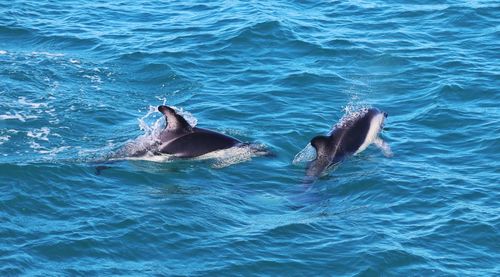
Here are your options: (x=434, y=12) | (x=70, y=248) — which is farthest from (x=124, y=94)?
(x=434, y=12)

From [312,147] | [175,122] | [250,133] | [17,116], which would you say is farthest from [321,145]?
[17,116]

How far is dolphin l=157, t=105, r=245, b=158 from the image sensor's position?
71.8ft

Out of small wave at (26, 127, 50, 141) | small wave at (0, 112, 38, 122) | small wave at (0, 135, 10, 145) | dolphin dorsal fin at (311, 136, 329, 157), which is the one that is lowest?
dolphin dorsal fin at (311, 136, 329, 157)

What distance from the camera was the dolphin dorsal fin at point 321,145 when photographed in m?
21.4

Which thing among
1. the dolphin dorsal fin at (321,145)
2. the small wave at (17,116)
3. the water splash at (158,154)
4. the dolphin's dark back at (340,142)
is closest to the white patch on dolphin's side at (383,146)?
the dolphin's dark back at (340,142)

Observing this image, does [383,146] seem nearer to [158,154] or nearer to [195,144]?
[195,144]

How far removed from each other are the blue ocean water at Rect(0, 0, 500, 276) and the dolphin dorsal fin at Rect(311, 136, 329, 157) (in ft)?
1.81

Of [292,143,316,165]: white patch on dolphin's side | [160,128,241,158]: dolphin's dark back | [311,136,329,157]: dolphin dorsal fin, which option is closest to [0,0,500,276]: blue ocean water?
[292,143,316,165]: white patch on dolphin's side

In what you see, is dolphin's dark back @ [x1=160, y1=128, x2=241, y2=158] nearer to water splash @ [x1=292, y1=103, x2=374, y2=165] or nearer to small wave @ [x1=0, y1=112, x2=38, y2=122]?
water splash @ [x1=292, y1=103, x2=374, y2=165]

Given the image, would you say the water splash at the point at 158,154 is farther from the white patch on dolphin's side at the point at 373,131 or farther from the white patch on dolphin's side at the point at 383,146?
the white patch on dolphin's side at the point at 383,146

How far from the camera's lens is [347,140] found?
22.2m

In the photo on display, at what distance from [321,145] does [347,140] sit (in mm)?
869

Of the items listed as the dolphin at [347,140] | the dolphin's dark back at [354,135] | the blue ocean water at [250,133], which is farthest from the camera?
the dolphin's dark back at [354,135]

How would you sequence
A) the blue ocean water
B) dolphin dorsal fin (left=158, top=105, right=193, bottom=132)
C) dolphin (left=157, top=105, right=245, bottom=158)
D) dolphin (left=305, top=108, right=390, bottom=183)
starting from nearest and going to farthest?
the blue ocean water → dolphin (left=305, top=108, right=390, bottom=183) → dolphin dorsal fin (left=158, top=105, right=193, bottom=132) → dolphin (left=157, top=105, right=245, bottom=158)
